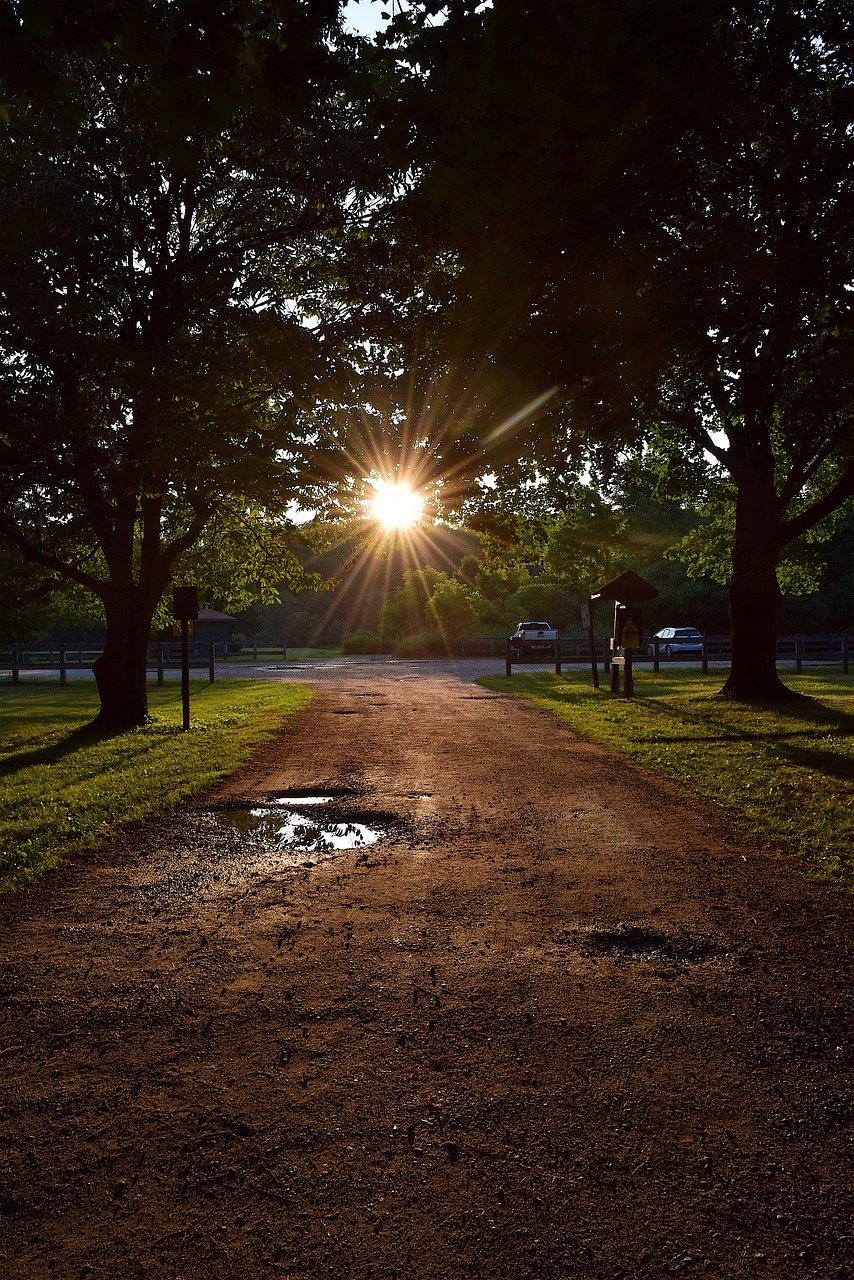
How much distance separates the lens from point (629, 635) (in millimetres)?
18766

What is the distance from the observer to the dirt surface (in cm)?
213

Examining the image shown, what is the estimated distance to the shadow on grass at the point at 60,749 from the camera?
10.8m

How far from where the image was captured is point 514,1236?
2111mm

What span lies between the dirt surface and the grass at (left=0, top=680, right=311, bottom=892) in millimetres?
862

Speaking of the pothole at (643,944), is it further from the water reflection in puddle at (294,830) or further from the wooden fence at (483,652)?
the wooden fence at (483,652)

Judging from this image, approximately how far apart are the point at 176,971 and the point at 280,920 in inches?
30.7

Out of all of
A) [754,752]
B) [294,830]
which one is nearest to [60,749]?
[294,830]

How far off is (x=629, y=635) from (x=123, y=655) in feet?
37.4

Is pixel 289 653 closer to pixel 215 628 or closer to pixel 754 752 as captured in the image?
pixel 215 628

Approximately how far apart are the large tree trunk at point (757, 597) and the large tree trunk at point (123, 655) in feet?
42.1

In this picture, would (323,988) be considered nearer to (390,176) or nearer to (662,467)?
(390,176)

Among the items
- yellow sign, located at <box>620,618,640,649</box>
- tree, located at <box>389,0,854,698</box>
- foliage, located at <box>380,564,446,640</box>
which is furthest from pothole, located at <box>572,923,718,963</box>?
foliage, located at <box>380,564,446,640</box>

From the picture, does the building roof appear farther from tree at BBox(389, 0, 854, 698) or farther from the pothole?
the pothole

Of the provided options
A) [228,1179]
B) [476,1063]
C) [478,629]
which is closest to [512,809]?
[476,1063]
